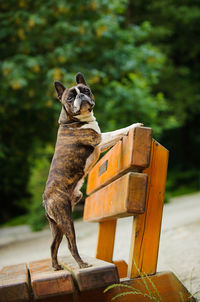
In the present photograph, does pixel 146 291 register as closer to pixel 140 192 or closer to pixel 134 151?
pixel 140 192

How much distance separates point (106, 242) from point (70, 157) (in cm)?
118

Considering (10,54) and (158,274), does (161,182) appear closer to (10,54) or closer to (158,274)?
(158,274)

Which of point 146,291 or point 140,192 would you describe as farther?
point 146,291

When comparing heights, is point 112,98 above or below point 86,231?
above

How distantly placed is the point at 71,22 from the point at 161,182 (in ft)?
25.4

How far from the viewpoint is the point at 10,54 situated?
31.1ft

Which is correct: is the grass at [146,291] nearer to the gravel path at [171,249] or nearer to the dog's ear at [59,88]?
the gravel path at [171,249]

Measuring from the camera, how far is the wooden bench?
183 centimetres

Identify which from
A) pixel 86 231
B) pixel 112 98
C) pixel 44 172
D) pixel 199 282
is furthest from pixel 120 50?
pixel 199 282

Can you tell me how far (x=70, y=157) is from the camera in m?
2.34

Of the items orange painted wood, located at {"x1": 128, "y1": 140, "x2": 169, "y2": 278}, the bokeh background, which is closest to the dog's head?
orange painted wood, located at {"x1": 128, "y1": 140, "x2": 169, "y2": 278}

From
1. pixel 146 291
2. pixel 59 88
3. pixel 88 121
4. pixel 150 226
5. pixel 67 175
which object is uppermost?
pixel 59 88

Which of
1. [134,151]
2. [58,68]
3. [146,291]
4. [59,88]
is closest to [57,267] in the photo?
[146,291]

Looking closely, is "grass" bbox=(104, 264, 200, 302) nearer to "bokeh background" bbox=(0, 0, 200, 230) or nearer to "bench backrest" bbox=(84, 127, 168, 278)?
"bench backrest" bbox=(84, 127, 168, 278)
